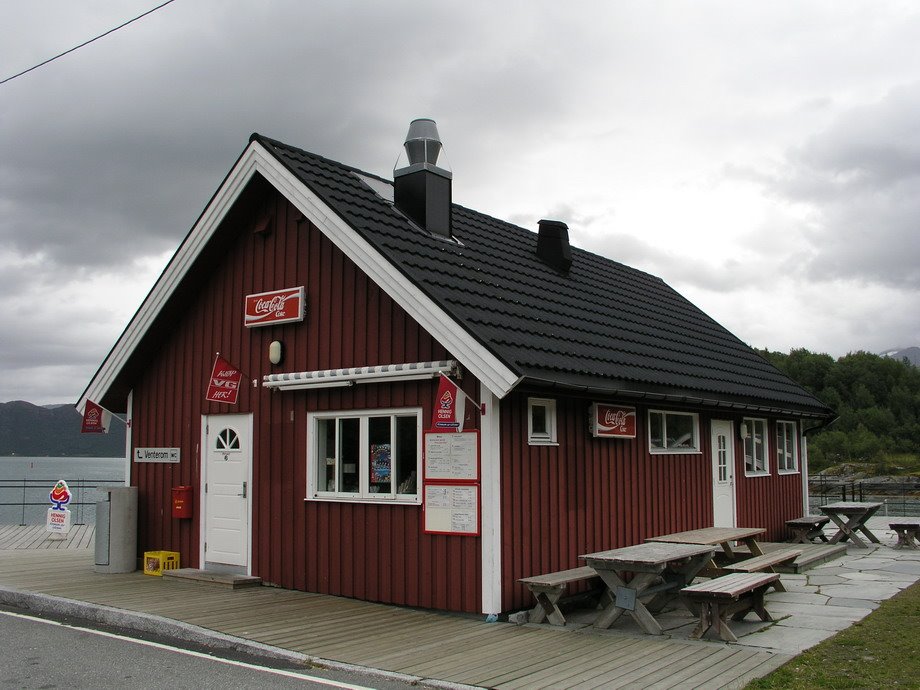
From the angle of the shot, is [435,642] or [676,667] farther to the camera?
[435,642]

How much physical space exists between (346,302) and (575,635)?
507 cm

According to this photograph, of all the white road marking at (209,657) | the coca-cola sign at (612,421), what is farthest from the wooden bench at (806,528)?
the white road marking at (209,657)

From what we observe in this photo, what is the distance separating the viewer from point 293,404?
1200cm

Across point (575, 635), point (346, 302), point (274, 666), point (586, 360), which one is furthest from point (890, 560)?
point (274, 666)

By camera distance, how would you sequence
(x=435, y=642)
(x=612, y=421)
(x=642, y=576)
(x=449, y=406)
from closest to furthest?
(x=435, y=642), (x=642, y=576), (x=449, y=406), (x=612, y=421)

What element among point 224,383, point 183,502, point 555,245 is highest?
point 555,245

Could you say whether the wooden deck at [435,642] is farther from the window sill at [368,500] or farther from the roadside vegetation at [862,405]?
the roadside vegetation at [862,405]

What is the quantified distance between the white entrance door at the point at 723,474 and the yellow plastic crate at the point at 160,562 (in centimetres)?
851

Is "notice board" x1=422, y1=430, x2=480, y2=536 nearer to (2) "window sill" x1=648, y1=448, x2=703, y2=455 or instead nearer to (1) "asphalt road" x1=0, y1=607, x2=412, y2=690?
(1) "asphalt road" x1=0, y1=607, x2=412, y2=690

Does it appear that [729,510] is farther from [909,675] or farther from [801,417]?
[909,675]

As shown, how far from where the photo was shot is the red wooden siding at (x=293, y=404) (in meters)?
10.4

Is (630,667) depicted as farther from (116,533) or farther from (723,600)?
(116,533)

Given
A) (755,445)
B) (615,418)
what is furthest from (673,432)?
(755,445)

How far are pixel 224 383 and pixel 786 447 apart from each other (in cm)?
1209
